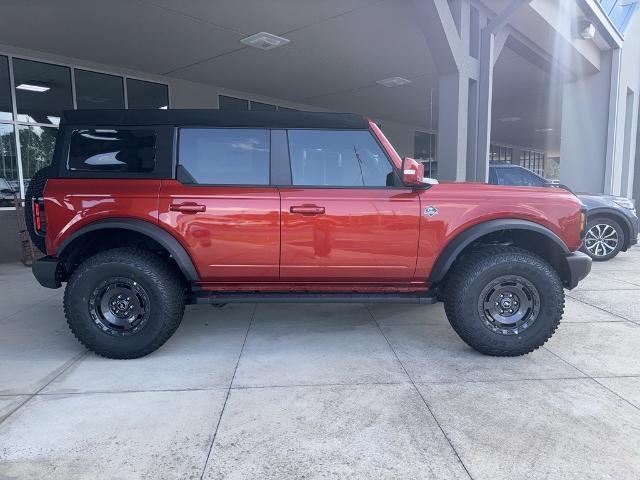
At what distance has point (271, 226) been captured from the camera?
336cm

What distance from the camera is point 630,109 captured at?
13.1 m

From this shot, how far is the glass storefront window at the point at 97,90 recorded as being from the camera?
8.52 m

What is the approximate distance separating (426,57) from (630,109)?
29.4 ft

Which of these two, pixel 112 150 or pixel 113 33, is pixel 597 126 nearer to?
pixel 113 33

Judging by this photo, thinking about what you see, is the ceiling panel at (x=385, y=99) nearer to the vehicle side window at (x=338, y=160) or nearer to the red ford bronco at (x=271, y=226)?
the vehicle side window at (x=338, y=160)

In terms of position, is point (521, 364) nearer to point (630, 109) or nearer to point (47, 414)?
point (47, 414)

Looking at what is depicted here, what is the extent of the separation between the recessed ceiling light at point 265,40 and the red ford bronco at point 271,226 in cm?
438

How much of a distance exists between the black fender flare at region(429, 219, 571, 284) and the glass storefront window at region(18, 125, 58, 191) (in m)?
8.09

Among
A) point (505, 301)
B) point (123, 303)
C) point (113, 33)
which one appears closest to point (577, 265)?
point (505, 301)

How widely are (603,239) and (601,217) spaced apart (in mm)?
455

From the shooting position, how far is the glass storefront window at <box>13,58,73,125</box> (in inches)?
308

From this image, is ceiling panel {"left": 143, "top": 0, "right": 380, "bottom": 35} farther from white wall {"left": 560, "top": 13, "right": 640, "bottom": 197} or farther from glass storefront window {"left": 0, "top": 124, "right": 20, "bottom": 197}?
white wall {"left": 560, "top": 13, "right": 640, "bottom": 197}

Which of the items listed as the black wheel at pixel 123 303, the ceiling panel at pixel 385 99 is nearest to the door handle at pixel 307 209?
the black wheel at pixel 123 303

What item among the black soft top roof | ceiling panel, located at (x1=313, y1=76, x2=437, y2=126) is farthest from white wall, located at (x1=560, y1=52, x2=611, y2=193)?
the black soft top roof
